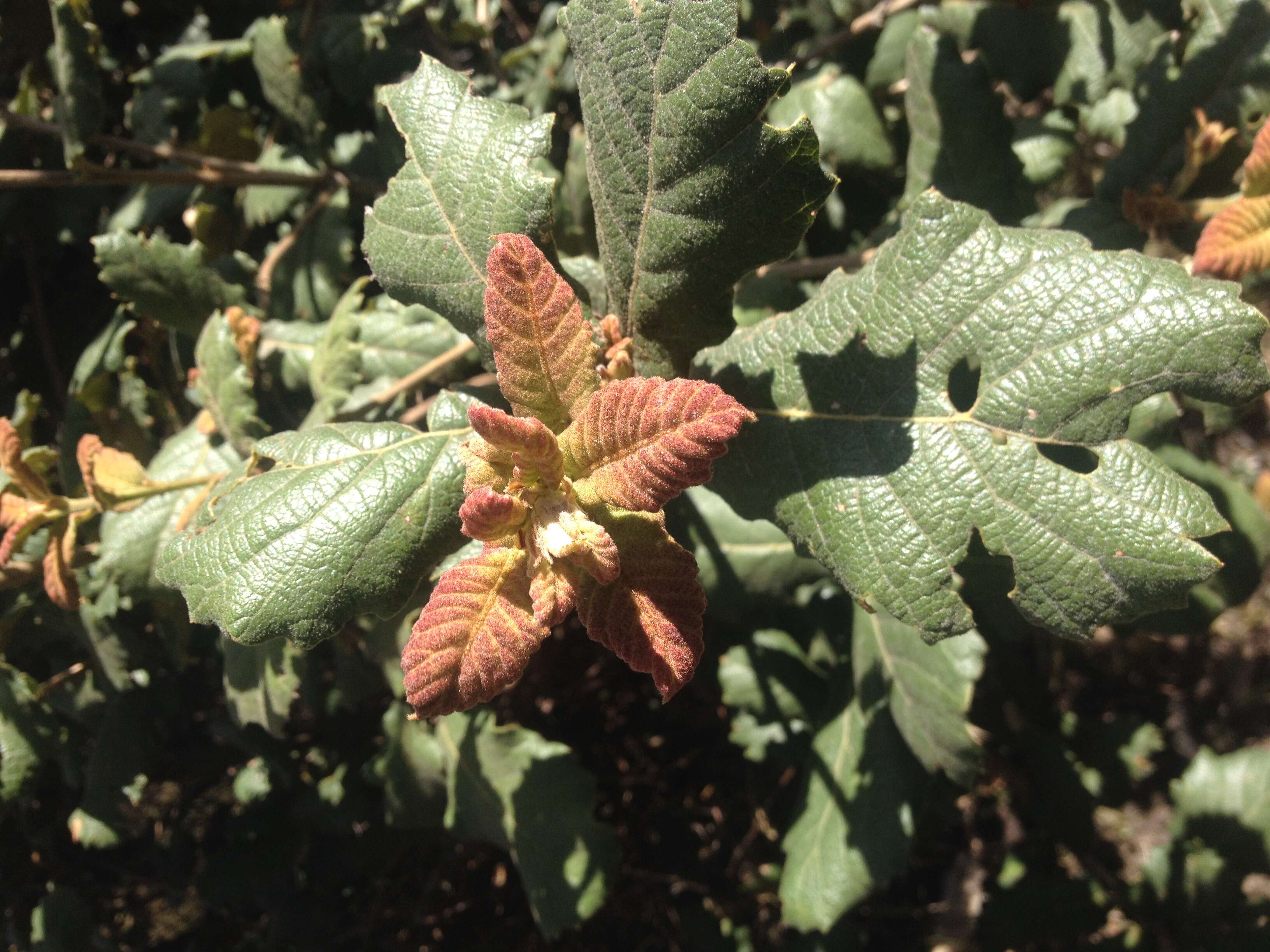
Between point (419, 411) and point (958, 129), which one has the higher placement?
point (958, 129)

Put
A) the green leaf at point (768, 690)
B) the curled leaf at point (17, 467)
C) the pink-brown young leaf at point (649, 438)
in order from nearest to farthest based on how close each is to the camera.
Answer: the pink-brown young leaf at point (649, 438) < the curled leaf at point (17, 467) < the green leaf at point (768, 690)

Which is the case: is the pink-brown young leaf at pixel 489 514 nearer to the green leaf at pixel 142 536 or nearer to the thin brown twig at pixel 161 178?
the green leaf at pixel 142 536

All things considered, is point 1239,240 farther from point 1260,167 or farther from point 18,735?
point 18,735

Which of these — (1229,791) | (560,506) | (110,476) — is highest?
(560,506)

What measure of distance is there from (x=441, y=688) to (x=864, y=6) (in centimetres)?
223

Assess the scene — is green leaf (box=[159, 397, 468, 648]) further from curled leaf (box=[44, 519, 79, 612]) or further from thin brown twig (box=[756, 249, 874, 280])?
thin brown twig (box=[756, 249, 874, 280])

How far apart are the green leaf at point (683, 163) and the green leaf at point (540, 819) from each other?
1.36 meters

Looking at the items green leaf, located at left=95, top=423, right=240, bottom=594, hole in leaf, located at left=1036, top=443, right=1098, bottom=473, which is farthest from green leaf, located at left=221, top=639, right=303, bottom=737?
hole in leaf, located at left=1036, top=443, right=1098, bottom=473

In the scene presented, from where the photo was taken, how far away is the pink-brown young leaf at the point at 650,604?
1072 mm

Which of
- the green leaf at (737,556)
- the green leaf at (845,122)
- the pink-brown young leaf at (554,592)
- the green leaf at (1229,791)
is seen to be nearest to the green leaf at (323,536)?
the pink-brown young leaf at (554,592)

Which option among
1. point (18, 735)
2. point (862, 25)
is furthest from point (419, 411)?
point (862, 25)

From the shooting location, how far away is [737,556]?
86.7 inches

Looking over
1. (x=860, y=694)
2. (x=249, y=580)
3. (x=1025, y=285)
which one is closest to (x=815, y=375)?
(x=1025, y=285)

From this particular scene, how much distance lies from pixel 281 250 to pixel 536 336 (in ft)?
5.61
